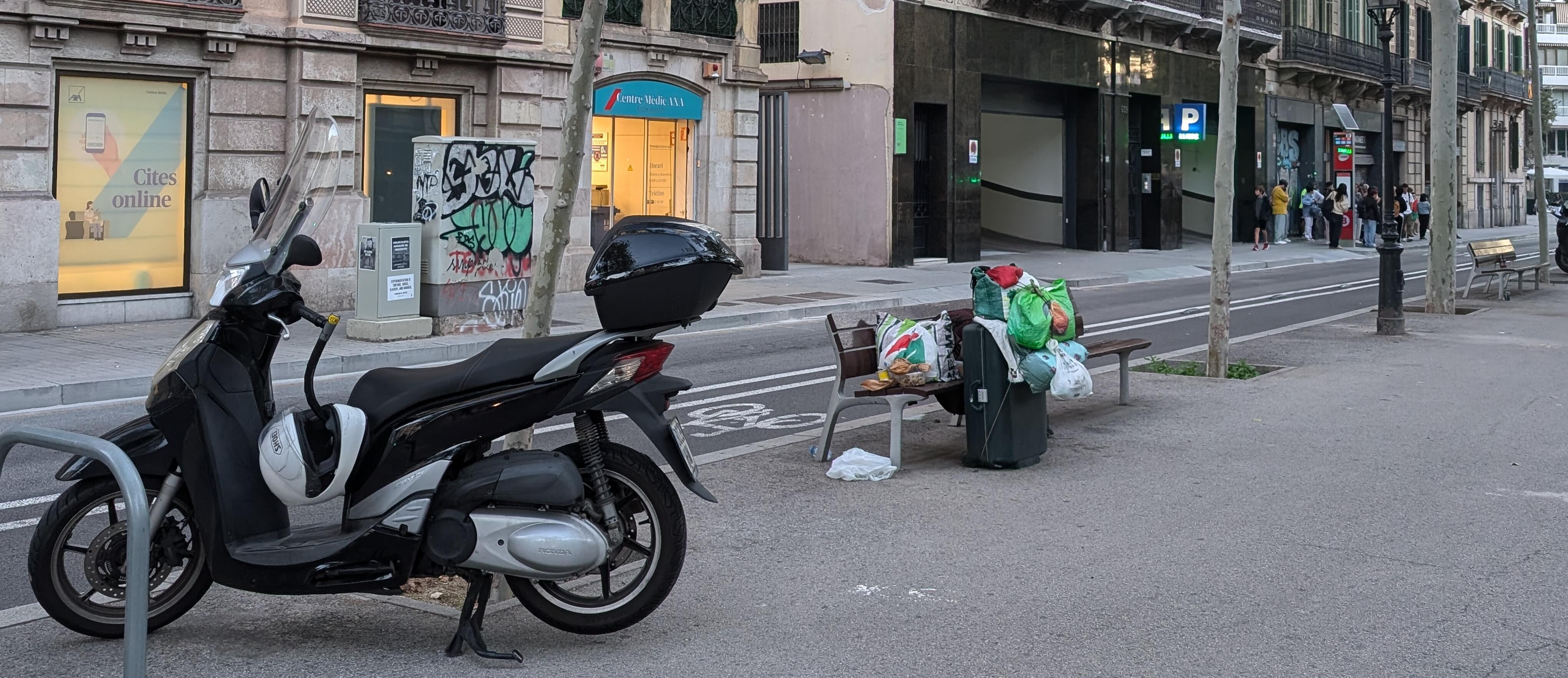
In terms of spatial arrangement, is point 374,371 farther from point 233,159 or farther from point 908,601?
point 233,159

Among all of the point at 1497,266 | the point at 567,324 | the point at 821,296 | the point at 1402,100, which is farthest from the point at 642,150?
the point at 1402,100

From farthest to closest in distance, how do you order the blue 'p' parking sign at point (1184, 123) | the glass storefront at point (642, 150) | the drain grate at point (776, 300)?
the blue 'p' parking sign at point (1184, 123) < the glass storefront at point (642, 150) < the drain grate at point (776, 300)

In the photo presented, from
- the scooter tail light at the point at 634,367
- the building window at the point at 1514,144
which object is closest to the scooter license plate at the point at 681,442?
the scooter tail light at the point at 634,367

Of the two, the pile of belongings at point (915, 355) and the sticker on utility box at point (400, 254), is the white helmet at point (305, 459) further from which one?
the sticker on utility box at point (400, 254)

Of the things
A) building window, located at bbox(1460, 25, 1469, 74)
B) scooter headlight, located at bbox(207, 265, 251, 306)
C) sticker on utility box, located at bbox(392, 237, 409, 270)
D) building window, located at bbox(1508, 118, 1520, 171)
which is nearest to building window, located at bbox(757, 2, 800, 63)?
sticker on utility box, located at bbox(392, 237, 409, 270)

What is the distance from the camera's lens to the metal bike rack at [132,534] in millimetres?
4004

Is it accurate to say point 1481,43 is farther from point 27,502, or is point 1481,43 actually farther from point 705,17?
point 27,502

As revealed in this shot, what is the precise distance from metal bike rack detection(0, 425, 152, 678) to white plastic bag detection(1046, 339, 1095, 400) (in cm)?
489

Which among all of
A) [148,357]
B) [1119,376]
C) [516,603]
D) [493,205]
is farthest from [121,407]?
[1119,376]

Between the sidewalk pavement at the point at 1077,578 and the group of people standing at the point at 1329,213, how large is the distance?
2925 centimetres

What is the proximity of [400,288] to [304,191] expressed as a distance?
9998mm

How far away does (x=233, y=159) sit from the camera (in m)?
16.6

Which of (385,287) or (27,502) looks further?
(385,287)

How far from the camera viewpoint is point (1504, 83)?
192 ft
